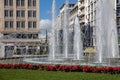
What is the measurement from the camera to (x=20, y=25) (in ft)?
282

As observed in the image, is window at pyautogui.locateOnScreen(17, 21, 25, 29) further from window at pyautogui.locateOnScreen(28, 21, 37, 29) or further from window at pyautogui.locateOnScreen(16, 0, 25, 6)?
window at pyautogui.locateOnScreen(16, 0, 25, 6)

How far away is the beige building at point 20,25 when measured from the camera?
8438cm

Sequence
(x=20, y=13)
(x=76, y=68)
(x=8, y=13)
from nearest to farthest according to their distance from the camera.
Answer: (x=76, y=68) → (x=8, y=13) → (x=20, y=13)

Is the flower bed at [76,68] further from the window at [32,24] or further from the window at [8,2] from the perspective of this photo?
the window at [8,2]

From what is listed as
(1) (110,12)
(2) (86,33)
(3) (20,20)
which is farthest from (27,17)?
(1) (110,12)

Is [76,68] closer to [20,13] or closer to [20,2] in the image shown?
[20,13]

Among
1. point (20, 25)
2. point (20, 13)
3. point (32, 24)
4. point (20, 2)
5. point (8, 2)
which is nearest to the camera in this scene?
point (32, 24)

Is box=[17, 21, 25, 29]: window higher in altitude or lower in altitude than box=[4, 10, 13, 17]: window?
lower

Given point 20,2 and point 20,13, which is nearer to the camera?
point 20,13

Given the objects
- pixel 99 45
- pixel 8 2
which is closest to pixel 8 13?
pixel 8 2

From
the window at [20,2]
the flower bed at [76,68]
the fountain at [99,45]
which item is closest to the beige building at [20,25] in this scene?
the window at [20,2]

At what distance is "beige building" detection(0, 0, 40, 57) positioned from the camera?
84.4 metres

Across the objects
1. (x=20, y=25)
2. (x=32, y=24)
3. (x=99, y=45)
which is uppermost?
(x=32, y=24)

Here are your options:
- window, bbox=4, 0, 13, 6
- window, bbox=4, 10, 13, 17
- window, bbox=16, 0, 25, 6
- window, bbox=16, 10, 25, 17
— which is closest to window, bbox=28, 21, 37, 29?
window, bbox=16, 10, 25, 17
